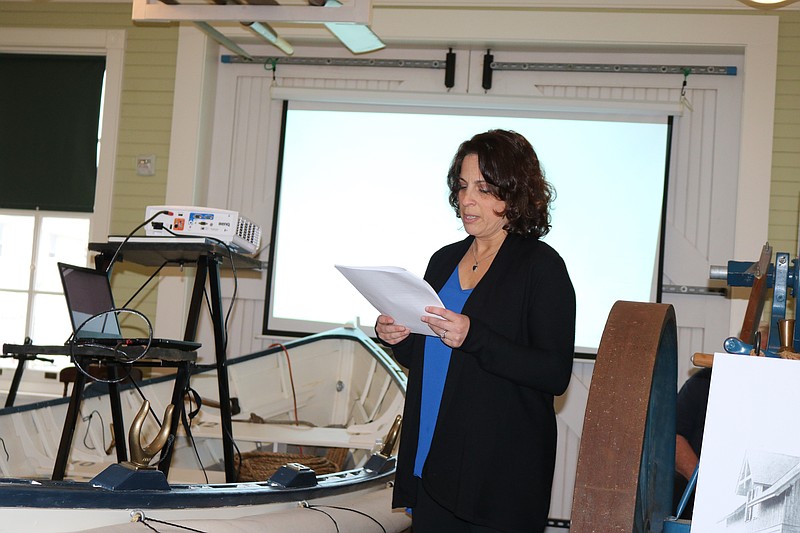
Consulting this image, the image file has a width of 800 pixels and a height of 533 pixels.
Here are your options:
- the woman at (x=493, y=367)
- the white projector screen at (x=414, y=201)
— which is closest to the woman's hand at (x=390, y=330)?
the woman at (x=493, y=367)

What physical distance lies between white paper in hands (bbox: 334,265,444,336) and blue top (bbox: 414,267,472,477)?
9cm

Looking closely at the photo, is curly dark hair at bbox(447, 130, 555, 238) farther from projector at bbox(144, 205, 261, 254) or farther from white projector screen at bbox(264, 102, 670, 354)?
white projector screen at bbox(264, 102, 670, 354)

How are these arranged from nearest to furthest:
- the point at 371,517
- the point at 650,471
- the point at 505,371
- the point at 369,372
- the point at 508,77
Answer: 1. the point at 650,471
2. the point at 505,371
3. the point at 371,517
4. the point at 369,372
5. the point at 508,77

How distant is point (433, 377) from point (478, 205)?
35cm

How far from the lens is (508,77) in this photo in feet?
17.6

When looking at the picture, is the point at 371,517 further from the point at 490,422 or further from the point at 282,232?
the point at 282,232

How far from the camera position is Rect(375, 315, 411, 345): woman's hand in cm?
172

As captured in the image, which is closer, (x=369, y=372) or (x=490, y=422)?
(x=490, y=422)

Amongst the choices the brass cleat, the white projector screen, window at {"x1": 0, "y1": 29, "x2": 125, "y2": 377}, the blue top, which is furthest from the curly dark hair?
window at {"x1": 0, "y1": 29, "x2": 125, "y2": 377}

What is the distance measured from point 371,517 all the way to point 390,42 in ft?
11.8

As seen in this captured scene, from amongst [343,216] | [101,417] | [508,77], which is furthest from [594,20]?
[101,417]

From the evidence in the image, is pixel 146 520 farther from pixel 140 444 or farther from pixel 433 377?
pixel 433 377

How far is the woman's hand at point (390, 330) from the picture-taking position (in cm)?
172

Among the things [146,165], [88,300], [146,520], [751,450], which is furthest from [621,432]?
[146,165]
